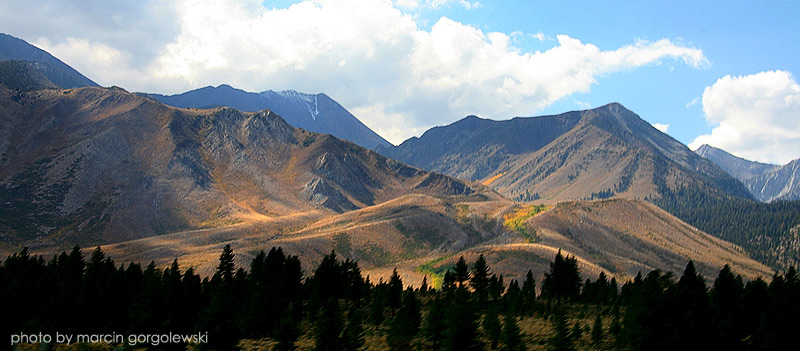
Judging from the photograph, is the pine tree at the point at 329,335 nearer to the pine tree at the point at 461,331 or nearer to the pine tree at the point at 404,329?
the pine tree at the point at 404,329

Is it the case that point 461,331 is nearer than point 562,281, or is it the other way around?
point 461,331

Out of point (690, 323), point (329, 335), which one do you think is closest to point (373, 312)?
point (329, 335)

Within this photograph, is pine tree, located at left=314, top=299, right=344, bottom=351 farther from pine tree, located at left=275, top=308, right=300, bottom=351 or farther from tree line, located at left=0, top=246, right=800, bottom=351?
pine tree, located at left=275, top=308, right=300, bottom=351

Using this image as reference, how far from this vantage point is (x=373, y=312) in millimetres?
58844

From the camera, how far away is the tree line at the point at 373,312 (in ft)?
73.9

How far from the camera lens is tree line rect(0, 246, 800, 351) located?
73.9ft

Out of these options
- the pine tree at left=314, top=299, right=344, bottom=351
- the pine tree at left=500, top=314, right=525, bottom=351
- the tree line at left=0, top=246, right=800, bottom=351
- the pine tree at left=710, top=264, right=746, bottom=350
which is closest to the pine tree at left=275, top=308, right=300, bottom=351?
the tree line at left=0, top=246, right=800, bottom=351

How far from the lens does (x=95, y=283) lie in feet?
188

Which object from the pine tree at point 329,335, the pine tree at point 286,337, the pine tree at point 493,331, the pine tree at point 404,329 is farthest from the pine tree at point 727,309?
the pine tree at point 286,337

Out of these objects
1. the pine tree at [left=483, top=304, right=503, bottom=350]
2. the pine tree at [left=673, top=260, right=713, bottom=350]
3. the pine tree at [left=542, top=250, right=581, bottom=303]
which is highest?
the pine tree at [left=673, top=260, right=713, bottom=350]

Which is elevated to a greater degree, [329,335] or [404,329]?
[329,335]

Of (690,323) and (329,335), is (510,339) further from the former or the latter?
(690,323)

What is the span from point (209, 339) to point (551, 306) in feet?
177

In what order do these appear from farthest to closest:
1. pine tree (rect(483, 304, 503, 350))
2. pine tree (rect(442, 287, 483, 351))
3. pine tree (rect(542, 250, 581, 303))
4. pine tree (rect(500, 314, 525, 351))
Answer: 1. pine tree (rect(542, 250, 581, 303))
2. pine tree (rect(483, 304, 503, 350))
3. pine tree (rect(500, 314, 525, 351))
4. pine tree (rect(442, 287, 483, 351))
